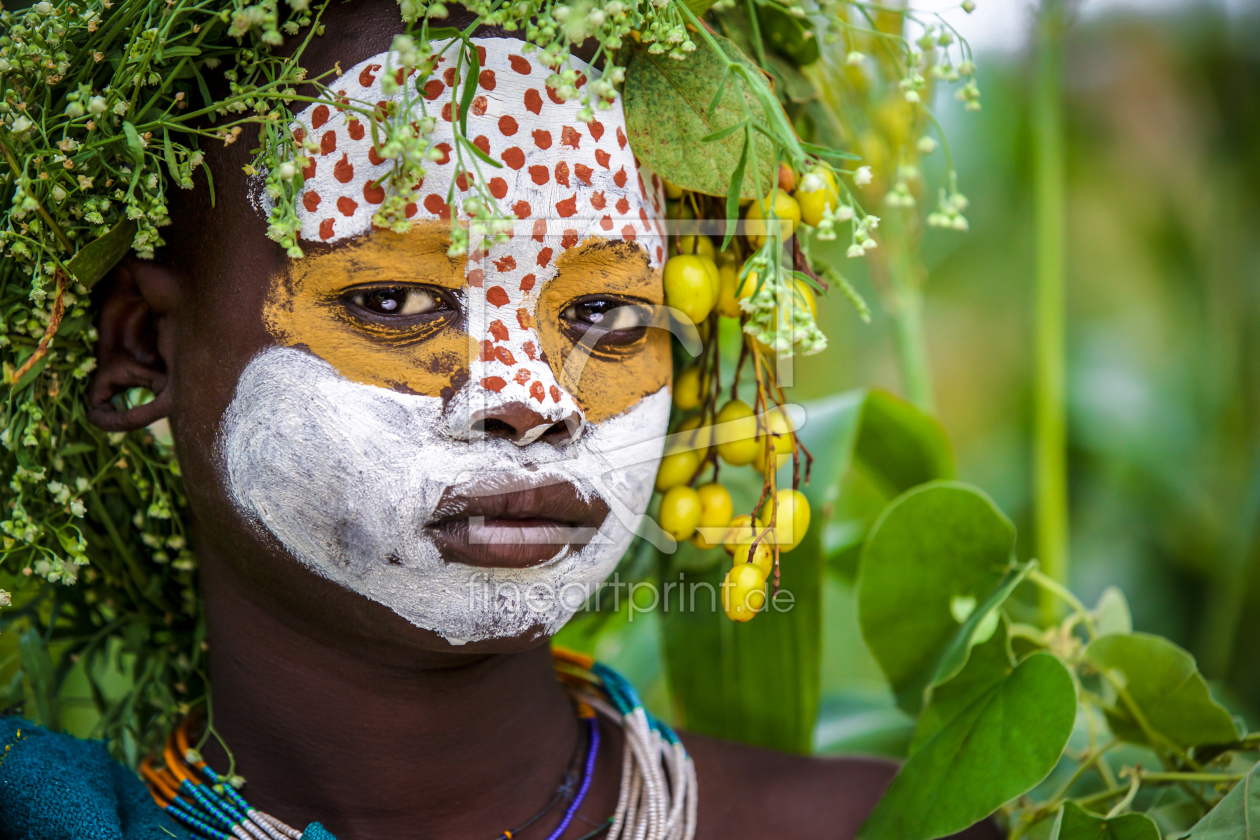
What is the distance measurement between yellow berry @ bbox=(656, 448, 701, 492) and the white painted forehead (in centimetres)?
28

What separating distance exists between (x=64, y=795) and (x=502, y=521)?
0.45 meters

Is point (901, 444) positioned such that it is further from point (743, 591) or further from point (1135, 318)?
point (1135, 318)

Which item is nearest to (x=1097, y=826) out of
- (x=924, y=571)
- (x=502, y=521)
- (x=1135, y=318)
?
(x=924, y=571)

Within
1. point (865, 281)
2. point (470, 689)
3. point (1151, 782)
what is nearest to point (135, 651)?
point (470, 689)

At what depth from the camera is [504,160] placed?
867mm

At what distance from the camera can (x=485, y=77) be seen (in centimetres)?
87

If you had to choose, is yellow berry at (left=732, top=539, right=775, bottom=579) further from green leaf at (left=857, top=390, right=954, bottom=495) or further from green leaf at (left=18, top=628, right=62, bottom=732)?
green leaf at (left=18, top=628, right=62, bottom=732)

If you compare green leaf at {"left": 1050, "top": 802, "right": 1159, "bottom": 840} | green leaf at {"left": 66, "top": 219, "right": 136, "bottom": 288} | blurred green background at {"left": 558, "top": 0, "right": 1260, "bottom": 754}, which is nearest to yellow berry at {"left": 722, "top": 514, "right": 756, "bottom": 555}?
green leaf at {"left": 1050, "top": 802, "right": 1159, "bottom": 840}

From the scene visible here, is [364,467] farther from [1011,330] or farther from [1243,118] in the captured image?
[1011,330]

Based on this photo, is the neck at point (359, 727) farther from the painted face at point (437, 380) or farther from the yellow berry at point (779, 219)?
the yellow berry at point (779, 219)

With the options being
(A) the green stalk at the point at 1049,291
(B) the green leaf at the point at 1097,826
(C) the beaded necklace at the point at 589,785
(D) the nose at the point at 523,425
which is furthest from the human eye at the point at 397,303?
(A) the green stalk at the point at 1049,291

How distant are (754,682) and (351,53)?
37.5 inches

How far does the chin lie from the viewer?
851mm

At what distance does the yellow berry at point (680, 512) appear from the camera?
42.2 inches
